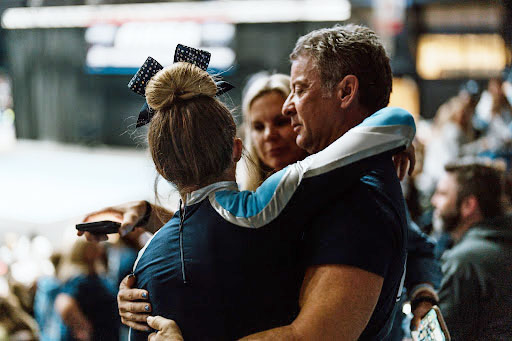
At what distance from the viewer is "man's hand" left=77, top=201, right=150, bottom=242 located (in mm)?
1315

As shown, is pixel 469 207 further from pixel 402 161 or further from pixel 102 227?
pixel 102 227

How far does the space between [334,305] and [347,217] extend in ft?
0.50

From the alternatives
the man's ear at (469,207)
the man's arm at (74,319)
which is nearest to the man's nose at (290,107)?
the man's ear at (469,207)

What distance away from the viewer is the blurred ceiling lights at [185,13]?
32.5 feet

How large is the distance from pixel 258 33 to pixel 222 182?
10.5 m

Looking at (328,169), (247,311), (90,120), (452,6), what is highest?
(452,6)

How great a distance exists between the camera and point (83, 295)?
9.11 ft

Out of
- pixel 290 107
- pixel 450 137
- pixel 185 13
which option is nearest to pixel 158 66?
pixel 290 107

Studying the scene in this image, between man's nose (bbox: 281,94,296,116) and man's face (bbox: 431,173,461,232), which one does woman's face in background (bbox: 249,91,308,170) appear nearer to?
man's nose (bbox: 281,94,296,116)

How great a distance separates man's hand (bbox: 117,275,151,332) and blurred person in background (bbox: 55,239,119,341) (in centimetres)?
154

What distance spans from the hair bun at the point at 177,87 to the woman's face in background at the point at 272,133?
0.87 metres

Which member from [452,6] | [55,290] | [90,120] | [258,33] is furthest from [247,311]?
[90,120]

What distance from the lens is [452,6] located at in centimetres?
951

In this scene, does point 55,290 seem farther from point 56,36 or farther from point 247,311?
point 56,36
